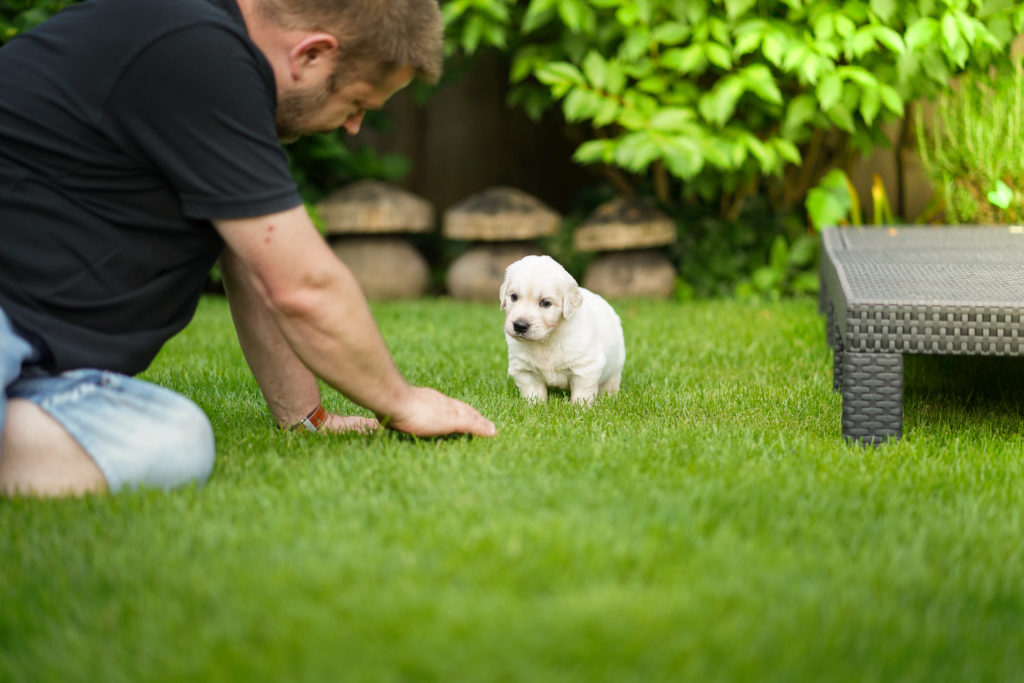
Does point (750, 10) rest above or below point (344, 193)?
above

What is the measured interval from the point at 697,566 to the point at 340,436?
4.19 ft

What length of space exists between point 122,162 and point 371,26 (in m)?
0.61

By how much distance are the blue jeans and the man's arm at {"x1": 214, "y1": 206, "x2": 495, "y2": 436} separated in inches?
12.1

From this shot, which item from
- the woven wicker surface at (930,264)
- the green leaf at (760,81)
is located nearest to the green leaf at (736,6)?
the green leaf at (760,81)

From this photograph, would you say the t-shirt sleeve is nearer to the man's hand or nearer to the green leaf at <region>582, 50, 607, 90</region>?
the man's hand

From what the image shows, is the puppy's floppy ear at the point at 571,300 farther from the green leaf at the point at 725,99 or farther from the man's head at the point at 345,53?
the green leaf at the point at 725,99

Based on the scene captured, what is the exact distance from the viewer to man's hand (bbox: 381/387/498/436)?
2.46 m

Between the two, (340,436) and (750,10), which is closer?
(340,436)

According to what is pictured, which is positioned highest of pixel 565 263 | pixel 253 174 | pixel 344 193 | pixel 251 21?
pixel 251 21

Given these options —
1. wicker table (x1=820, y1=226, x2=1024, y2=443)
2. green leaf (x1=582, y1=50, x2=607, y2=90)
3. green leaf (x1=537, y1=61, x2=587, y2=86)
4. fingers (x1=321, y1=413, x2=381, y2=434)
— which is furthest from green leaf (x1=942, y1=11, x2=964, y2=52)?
fingers (x1=321, y1=413, x2=381, y2=434)

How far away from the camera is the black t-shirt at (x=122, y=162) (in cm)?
207

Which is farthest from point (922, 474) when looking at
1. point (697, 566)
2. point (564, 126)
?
point (564, 126)

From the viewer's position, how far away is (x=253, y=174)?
209 centimetres

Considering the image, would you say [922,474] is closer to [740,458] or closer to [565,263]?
[740,458]
